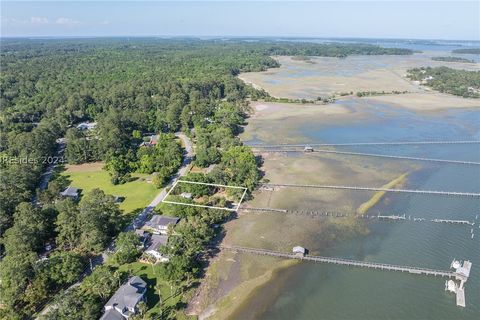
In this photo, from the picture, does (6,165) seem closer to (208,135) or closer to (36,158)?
(36,158)

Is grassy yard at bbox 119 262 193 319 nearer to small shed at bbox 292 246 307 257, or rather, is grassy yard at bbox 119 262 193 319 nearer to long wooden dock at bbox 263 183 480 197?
small shed at bbox 292 246 307 257

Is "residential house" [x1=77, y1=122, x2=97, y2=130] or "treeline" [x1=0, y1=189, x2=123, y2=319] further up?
"residential house" [x1=77, y1=122, x2=97, y2=130]

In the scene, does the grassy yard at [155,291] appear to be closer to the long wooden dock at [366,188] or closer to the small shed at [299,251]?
the small shed at [299,251]

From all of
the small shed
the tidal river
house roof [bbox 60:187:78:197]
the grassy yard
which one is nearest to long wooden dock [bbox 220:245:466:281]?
the small shed

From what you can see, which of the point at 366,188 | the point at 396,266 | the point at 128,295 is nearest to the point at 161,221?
the point at 128,295

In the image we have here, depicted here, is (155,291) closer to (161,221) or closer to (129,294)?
(129,294)

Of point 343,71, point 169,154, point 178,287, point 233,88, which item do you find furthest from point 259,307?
point 343,71
